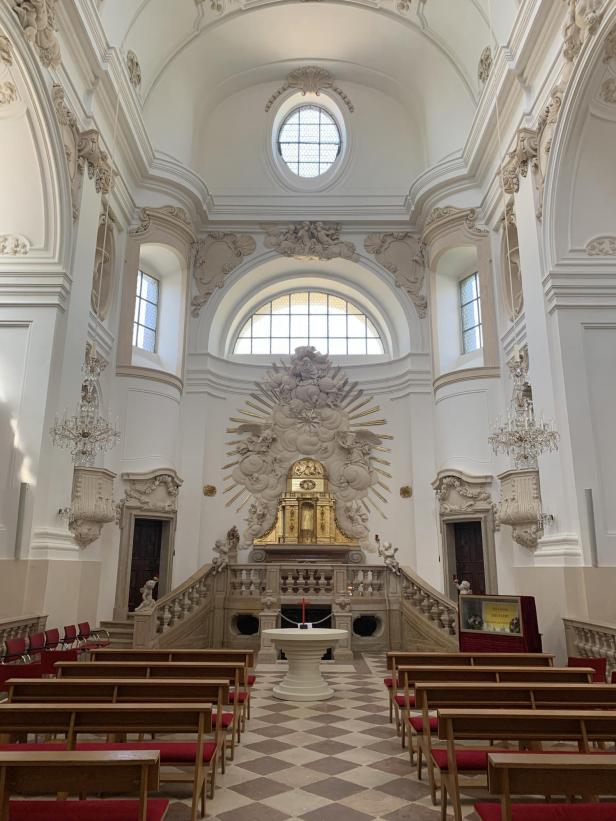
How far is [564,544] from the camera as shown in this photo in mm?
9742

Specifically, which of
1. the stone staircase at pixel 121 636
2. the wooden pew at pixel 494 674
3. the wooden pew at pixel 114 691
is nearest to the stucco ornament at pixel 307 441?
the stone staircase at pixel 121 636

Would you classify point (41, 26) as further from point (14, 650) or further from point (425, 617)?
point (425, 617)

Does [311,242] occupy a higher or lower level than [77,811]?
higher

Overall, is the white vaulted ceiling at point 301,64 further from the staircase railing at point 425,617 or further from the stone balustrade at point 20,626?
the stone balustrade at point 20,626

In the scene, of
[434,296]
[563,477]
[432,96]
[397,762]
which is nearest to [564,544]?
[563,477]

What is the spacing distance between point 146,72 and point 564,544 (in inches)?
594

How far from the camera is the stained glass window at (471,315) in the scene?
55.0 feet

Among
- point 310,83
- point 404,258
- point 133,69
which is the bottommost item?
point 404,258

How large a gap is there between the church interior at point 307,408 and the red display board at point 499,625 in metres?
0.05

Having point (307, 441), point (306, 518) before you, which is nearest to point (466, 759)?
point (306, 518)

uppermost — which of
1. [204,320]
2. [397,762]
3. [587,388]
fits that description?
[204,320]

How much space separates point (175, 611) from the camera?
502 inches

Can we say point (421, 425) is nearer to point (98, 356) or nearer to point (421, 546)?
point (421, 546)

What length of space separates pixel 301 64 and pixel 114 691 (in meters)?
19.2
